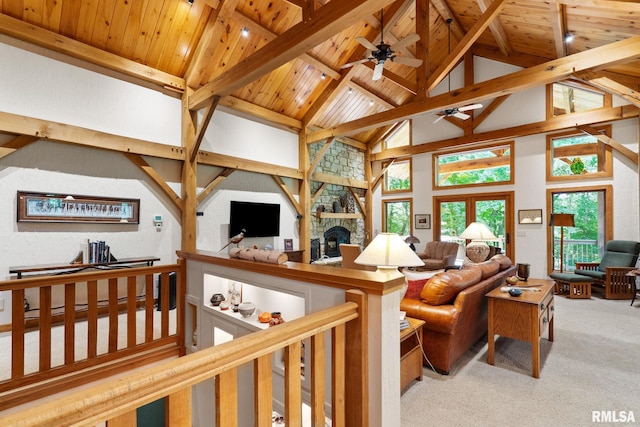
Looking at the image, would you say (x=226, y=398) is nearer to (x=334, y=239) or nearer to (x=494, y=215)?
(x=334, y=239)

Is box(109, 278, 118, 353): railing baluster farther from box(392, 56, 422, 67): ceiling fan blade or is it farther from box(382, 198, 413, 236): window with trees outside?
box(382, 198, 413, 236): window with trees outside

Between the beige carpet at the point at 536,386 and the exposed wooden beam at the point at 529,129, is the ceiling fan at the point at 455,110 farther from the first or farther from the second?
the beige carpet at the point at 536,386

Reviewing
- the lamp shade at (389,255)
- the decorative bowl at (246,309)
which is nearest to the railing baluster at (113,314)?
the decorative bowl at (246,309)

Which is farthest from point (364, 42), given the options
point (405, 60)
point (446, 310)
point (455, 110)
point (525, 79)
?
point (446, 310)

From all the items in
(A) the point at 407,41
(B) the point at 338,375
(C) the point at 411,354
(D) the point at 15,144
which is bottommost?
(C) the point at 411,354

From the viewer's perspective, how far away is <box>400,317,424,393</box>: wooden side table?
96.5 inches

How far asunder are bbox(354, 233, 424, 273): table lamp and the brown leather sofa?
2.66 feet

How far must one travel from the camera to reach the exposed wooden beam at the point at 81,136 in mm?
3572

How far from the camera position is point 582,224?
6.45 meters

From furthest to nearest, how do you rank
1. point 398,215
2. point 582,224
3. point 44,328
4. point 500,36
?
point 398,215 → point 582,224 → point 500,36 → point 44,328

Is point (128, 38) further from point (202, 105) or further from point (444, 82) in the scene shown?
point (444, 82)

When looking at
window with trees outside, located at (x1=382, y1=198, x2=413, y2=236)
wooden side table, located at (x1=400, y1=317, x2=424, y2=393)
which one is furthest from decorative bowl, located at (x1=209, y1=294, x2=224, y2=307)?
window with trees outside, located at (x1=382, y1=198, x2=413, y2=236)

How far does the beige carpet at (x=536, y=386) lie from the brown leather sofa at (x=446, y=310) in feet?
0.68

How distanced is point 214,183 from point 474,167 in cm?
647
